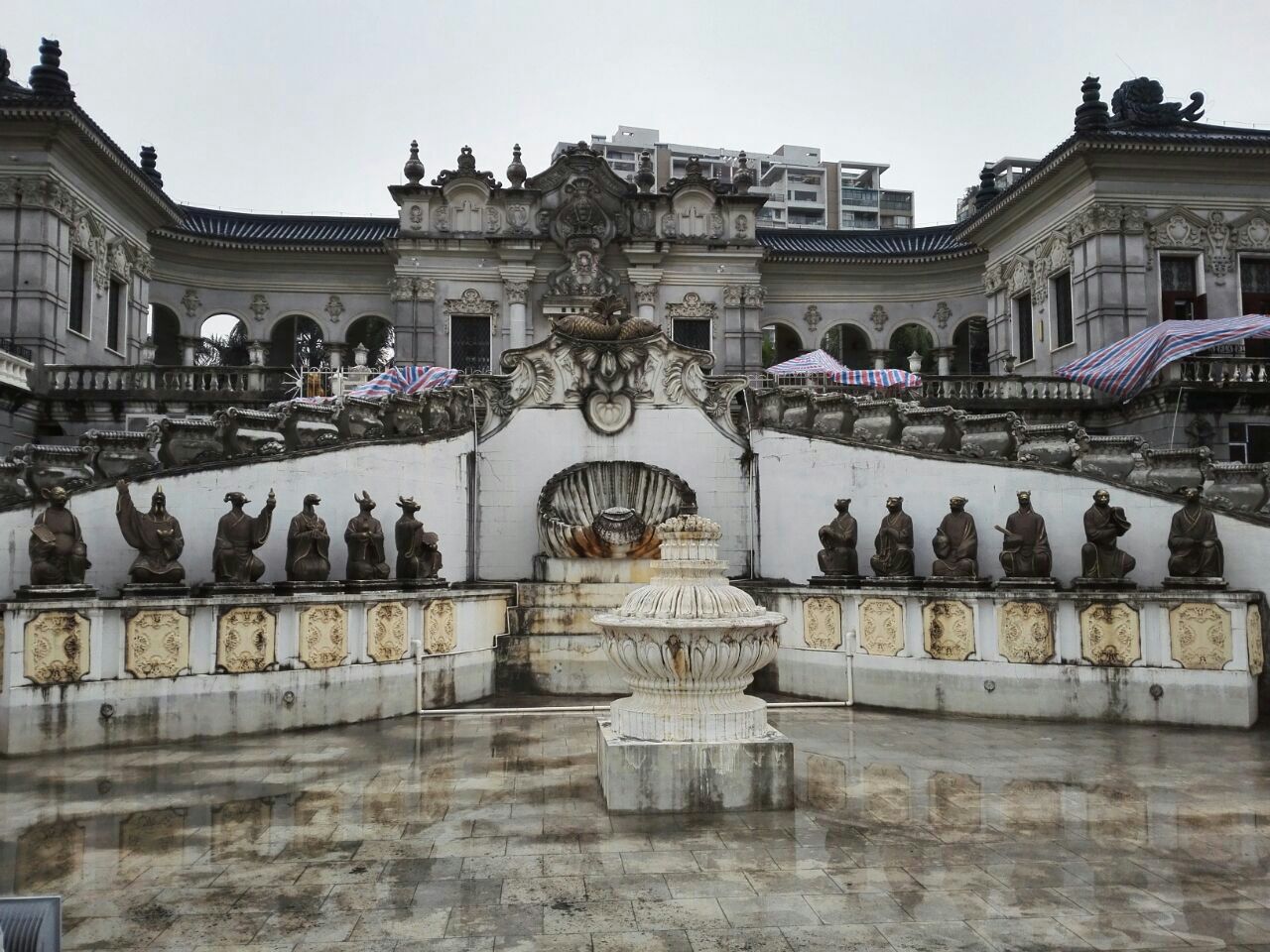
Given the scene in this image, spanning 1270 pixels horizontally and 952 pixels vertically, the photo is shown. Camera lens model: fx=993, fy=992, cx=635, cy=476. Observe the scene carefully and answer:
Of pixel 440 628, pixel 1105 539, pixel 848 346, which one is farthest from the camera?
pixel 848 346

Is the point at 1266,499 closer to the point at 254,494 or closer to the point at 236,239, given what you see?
the point at 254,494

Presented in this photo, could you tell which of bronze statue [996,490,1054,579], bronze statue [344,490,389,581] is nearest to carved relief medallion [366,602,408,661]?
bronze statue [344,490,389,581]

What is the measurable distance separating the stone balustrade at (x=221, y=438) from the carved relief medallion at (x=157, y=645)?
199cm

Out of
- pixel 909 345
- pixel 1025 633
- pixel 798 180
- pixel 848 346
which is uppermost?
pixel 798 180

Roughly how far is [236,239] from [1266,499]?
3028 cm

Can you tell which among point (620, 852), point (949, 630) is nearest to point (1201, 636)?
point (949, 630)

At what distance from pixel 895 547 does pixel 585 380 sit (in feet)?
17.0

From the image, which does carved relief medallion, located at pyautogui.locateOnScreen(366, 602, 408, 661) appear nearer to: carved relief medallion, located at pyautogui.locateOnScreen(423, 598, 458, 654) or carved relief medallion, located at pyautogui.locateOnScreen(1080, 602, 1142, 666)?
carved relief medallion, located at pyautogui.locateOnScreen(423, 598, 458, 654)

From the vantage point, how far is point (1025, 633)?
1121cm

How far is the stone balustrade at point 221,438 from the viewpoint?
10977 millimetres

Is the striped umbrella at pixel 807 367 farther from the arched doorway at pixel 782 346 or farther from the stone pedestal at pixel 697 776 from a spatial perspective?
the stone pedestal at pixel 697 776

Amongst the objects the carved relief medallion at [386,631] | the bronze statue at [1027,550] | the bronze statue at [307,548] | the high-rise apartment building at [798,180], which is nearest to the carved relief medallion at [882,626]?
the bronze statue at [1027,550]

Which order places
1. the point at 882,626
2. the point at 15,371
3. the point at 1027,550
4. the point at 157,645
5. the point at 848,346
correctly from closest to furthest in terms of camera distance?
the point at 157,645, the point at 1027,550, the point at 882,626, the point at 15,371, the point at 848,346

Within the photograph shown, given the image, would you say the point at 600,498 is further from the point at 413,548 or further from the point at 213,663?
the point at 213,663
